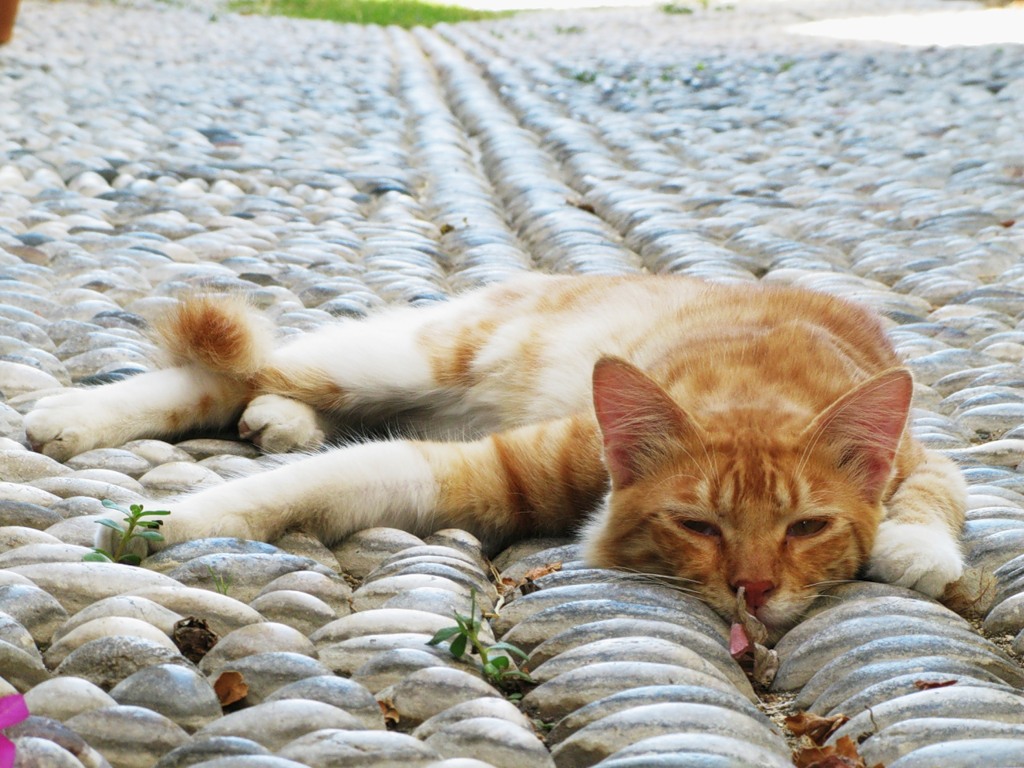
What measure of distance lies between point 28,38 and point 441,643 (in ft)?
39.1

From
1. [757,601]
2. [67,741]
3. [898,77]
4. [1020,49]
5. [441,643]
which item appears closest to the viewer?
[67,741]

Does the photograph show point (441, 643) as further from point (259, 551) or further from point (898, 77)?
point (898, 77)

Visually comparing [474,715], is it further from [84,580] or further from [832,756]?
[84,580]

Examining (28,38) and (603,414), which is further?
(28,38)

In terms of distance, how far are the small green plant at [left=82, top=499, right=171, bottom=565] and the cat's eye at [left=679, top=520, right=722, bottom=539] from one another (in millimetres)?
1102

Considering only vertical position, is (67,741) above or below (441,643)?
above

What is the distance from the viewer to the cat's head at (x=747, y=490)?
256 centimetres

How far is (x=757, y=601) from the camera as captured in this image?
250 centimetres

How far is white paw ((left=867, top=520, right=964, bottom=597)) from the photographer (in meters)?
2.62

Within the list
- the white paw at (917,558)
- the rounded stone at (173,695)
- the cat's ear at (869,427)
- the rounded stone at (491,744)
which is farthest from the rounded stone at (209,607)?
the white paw at (917,558)

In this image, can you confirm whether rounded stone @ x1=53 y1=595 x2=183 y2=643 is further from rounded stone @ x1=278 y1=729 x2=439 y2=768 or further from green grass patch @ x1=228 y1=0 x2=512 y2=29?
green grass patch @ x1=228 y1=0 x2=512 y2=29

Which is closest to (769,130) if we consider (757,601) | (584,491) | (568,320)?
(568,320)

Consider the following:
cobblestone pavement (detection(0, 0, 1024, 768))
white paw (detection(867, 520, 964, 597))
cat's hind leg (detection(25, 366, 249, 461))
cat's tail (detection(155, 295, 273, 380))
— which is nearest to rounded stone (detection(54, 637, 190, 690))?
cobblestone pavement (detection(0, 0, 1024, 768))

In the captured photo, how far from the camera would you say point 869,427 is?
8.77ft
